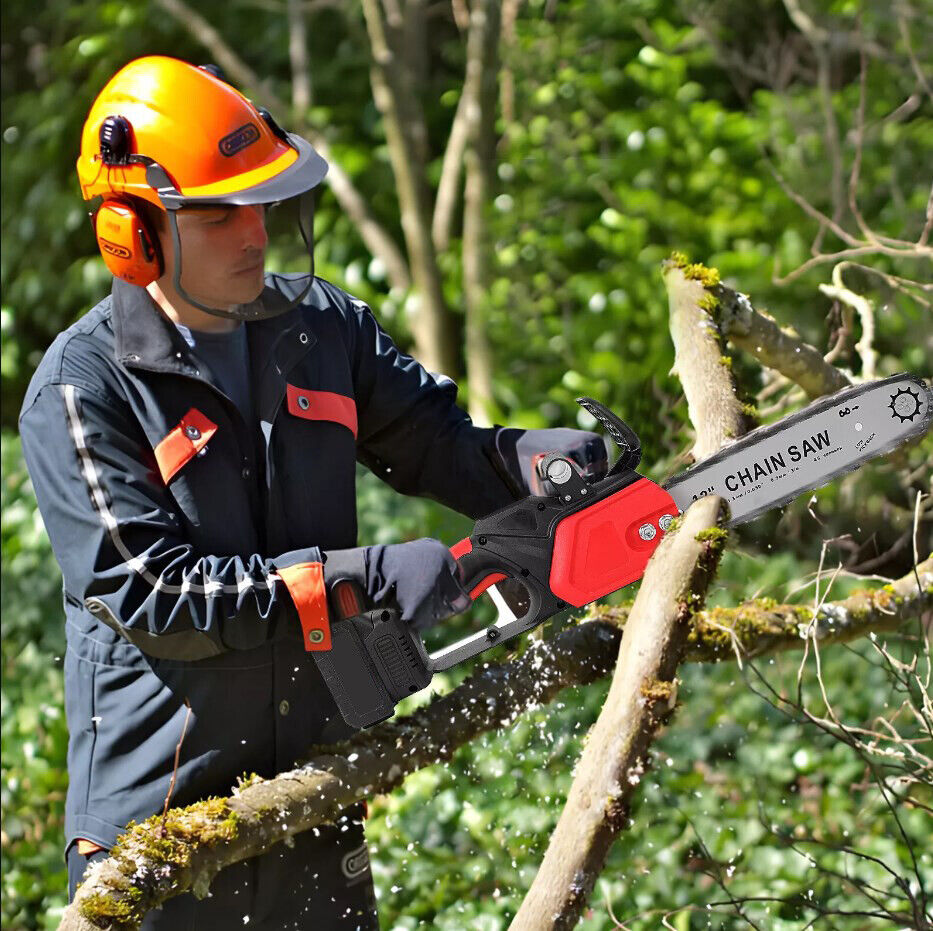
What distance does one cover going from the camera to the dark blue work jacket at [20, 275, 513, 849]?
2.10 metres

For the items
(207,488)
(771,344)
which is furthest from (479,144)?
(207,488)

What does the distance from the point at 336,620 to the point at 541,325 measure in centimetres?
324

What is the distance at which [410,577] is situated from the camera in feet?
6.87

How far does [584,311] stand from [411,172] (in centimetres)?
102

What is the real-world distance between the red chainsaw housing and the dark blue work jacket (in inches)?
13.8

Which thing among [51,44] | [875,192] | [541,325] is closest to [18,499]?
[541,325]

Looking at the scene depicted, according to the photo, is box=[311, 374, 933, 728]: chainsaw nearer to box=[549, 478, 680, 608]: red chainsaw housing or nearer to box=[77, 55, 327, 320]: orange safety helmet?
box=[549, 478, 680, 608]: red chainsaw housing

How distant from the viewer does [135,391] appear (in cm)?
224

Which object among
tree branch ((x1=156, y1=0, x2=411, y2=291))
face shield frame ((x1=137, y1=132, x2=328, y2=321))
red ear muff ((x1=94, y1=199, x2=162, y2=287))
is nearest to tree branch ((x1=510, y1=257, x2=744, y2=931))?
face shield frame ((x1=137, y1=132, x2=328, y2=321))

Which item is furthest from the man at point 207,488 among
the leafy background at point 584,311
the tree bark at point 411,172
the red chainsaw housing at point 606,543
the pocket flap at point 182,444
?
the tree bark at point 411,172

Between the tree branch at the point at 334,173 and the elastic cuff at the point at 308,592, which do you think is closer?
the elastic cuff at the point at 308,592

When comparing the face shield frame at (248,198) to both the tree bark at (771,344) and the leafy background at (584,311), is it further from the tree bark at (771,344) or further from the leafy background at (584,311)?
the leafy background at (584,311)

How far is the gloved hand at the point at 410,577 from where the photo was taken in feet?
6.83

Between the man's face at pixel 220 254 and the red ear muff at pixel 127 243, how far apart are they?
0.13 feet
